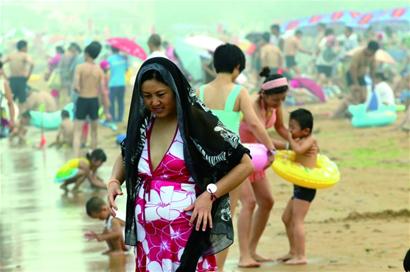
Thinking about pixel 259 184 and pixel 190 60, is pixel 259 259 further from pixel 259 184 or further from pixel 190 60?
pixel 190 60

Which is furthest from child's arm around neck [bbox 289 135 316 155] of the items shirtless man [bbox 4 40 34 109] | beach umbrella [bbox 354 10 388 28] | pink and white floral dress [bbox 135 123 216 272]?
beach umbrella [bbox 354 10 388 28]

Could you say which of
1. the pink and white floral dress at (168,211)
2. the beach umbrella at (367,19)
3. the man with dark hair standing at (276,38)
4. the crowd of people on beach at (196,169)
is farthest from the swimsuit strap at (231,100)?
the beach umbrella at (367,19)

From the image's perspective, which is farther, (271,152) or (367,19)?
(367,19)

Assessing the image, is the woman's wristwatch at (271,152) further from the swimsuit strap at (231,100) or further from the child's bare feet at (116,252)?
the child's bare feet at (116,252)

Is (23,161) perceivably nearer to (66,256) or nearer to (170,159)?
(66,256)

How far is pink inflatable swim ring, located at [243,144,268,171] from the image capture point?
793cm

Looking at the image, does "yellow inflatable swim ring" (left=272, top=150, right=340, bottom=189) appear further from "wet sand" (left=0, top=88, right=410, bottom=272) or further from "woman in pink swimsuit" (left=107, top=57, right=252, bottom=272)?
"woman in pink swimsuit" (left=107, top=57, right=252, bottom=272)

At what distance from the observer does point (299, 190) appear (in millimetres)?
8500

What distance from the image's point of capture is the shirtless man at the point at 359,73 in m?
22.8

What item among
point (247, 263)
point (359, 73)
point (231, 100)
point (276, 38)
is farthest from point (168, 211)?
point (276, 38)

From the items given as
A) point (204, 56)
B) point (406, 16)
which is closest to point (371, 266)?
point (204, 56)

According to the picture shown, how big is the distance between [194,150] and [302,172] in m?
3.55

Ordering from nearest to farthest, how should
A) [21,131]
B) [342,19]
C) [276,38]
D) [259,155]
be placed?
[259,155]
[21,131]
[276,38]
[342,19]

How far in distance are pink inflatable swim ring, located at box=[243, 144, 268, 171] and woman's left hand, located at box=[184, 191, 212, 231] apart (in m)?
3.01
